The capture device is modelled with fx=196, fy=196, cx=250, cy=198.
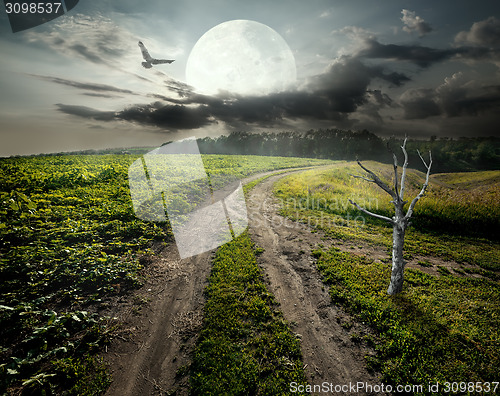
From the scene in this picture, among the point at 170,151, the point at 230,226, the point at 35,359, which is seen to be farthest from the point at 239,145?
the point at 35,359

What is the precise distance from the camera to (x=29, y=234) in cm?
868

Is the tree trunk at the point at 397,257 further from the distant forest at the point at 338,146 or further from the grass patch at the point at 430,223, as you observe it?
the distant forest at the point at 338,146

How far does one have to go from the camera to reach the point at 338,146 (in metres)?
122

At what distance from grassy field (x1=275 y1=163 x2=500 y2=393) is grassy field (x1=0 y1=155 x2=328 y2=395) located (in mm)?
7346

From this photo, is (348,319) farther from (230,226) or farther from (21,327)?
(21,327)

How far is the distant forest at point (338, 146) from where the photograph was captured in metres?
91.6

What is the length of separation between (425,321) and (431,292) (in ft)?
6.54

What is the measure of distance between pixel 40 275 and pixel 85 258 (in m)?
1.29

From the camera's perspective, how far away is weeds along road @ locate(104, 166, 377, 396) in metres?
4.79

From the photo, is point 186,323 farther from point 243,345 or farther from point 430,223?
point 430,223

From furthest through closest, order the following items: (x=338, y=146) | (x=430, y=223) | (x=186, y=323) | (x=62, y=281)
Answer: (x=338, y=146)
(x=430, y=223)
(x=62, y=281)
(x=186, y=323)

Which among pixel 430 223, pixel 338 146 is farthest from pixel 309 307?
pixel 338 146

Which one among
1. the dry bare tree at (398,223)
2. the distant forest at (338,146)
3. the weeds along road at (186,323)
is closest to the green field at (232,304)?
the weeds along road at (186,323)

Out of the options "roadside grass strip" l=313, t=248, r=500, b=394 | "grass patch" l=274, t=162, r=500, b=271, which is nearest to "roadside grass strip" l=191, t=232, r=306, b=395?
"roadside grass strip" l=313, t=248, r=500, b=394
